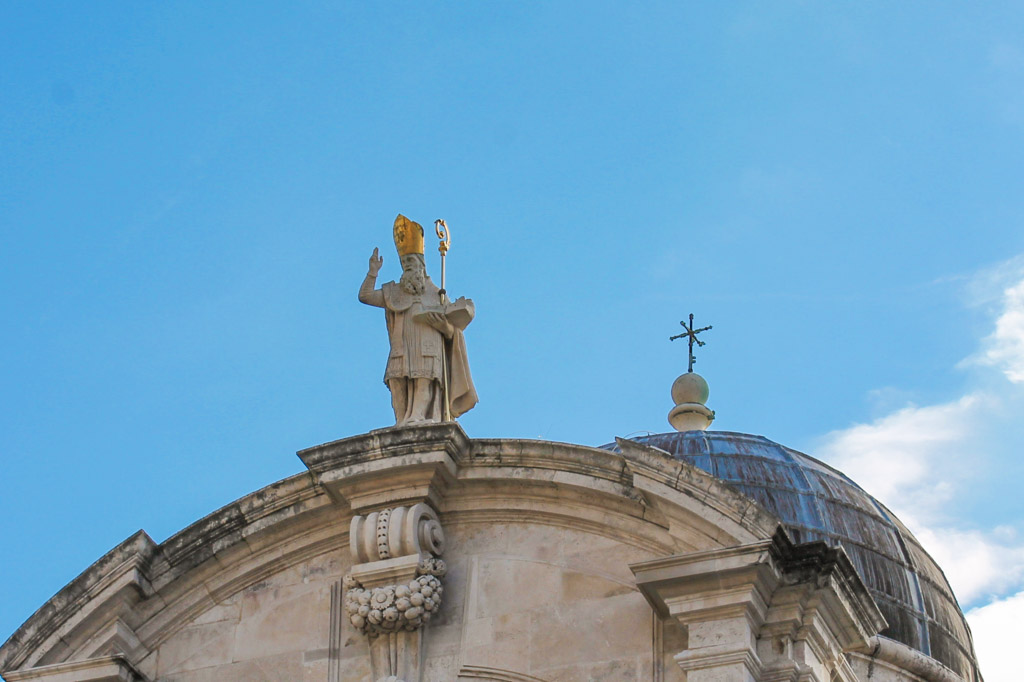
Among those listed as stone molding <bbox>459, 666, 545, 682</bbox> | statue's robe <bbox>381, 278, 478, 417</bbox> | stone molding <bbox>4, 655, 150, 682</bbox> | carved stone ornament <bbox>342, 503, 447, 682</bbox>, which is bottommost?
stone molding <bbox>459, 666, 545, 682</bbox>

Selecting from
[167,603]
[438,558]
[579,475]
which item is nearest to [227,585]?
[167,603]

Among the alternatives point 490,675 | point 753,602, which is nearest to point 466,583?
point 490,675

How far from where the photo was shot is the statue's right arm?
61.5 feet

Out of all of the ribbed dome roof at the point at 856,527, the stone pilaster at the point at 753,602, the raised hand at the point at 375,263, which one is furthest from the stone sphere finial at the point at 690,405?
the stone pilaster at the point at 753,602

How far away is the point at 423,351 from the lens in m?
18.3

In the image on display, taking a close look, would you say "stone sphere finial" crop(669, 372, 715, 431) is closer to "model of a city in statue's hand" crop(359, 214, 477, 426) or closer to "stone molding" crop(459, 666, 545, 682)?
"model of a city in statue's hand" crop(359, 214, 477, 426)

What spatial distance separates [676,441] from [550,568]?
9.30 meters

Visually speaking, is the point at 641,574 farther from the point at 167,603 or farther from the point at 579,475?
the point at 167,603

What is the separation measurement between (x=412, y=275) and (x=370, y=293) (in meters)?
0.43

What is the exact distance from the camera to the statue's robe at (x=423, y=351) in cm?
1828

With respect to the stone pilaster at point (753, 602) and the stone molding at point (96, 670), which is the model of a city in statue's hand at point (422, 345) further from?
the stone molding at point (96, 670)

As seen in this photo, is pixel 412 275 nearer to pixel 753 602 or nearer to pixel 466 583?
pixel 466 583

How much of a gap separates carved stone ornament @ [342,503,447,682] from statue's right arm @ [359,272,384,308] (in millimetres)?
2197

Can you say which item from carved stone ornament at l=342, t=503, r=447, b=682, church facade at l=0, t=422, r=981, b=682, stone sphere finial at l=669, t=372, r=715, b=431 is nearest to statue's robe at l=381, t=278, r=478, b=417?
church facade at l=0, t=422, r=981, b=682
